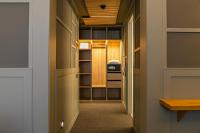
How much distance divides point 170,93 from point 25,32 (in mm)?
1578

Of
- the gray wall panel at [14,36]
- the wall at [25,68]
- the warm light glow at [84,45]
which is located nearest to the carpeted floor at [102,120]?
the warm light glow at [84,45]

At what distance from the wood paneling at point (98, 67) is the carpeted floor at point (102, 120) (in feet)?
3.77

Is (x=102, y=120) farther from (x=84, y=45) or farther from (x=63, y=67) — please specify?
(x=84, y=45)

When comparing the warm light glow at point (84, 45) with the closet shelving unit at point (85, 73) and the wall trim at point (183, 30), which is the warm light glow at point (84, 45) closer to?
the closet shelving unit at point (85, 73)

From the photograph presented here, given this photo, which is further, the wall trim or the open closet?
the open closet

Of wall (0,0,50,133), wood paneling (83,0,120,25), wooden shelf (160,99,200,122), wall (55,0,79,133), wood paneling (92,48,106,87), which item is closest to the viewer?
wooden shelf (160,99,200,122)

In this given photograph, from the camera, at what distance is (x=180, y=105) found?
219cm

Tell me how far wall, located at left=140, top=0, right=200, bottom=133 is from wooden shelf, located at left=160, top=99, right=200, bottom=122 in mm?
67

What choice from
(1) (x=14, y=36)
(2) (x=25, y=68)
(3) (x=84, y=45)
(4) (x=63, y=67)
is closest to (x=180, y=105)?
(2) (x=25, y=68)

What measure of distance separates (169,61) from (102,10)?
3.68 metres

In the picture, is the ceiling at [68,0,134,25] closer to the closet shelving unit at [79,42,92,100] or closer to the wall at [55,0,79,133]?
the wall at [55,0,79,133]

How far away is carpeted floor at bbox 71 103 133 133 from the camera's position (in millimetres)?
4680

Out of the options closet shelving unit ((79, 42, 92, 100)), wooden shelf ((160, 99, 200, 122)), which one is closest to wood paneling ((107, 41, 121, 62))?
closet shelving unit ((79, 42, 92, 100))

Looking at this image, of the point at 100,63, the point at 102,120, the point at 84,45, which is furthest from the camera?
the point at 100,63
